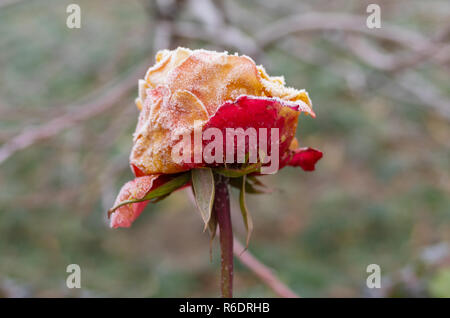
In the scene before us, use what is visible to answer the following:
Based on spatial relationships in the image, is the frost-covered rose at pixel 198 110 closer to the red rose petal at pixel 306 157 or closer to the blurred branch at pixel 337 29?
the red rose petal at pixel 306 157

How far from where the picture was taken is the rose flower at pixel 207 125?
334 millimetres

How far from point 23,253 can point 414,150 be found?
1.96m

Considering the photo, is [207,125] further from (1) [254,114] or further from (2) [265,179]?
(2) [265,179]

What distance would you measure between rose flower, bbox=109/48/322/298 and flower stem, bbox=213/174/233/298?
2 centimetres

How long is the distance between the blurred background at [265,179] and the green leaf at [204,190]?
0.69m

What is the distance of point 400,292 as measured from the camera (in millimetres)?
690

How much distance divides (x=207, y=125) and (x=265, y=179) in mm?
1755

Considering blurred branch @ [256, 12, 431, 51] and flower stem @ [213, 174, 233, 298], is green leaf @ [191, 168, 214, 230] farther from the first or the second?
blurred branch @ [256, 12, 431, 51]

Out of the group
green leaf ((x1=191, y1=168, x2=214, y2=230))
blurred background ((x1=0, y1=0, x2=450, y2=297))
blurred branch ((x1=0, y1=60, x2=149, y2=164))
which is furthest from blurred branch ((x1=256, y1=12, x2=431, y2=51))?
green leaf ((x1=191, y1=168, x2=214, y2=230))

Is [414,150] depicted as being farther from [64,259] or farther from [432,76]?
[64,259]

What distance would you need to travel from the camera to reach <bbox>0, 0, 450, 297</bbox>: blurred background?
1.30 metres

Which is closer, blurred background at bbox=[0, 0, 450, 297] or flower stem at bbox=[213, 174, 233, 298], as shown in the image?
flower stem at bbox=[213, 174, 233, 298]
